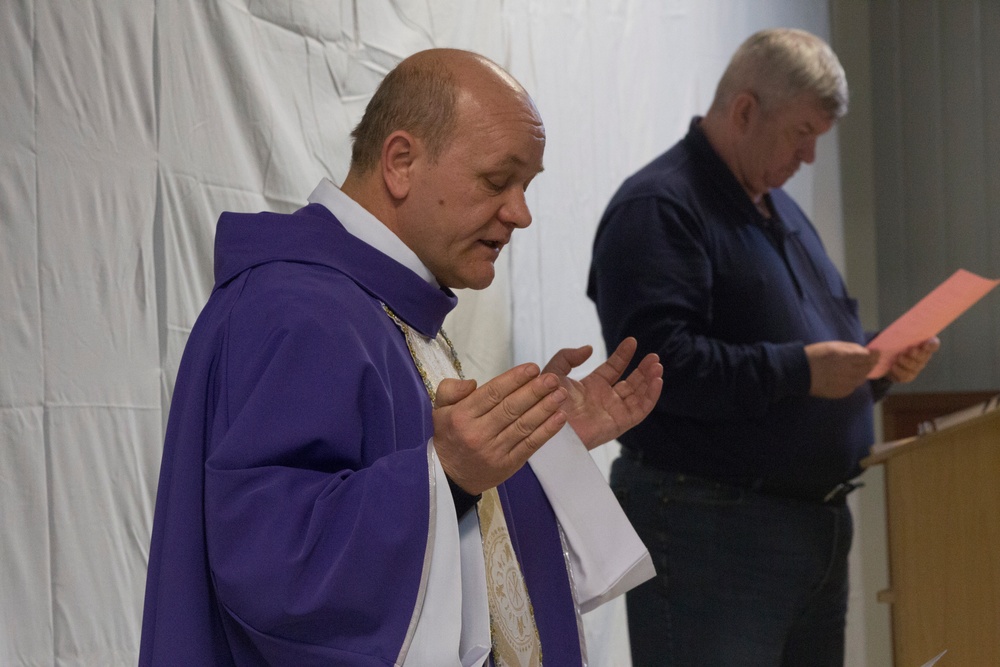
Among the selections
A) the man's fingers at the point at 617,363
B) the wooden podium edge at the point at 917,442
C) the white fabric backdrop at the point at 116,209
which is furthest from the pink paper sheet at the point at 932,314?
the white fabric backdrop at the point at 116,209

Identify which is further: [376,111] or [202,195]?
[202,195]

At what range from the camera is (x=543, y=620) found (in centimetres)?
173

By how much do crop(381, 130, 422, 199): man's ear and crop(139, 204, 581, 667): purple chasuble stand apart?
98mm

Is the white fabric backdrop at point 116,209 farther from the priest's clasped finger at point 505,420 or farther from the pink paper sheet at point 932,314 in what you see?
the pink paper sheet at point 932,314

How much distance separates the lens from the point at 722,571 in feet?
8.75

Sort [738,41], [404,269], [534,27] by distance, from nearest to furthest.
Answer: [404,269] < [534,27] < [738,41]

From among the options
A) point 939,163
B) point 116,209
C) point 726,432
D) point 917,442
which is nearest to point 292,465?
point 116,209

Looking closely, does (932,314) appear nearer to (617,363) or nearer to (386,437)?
(617,363)

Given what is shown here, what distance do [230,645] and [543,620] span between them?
504 millimetres

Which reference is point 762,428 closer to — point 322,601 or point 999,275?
point 322,601

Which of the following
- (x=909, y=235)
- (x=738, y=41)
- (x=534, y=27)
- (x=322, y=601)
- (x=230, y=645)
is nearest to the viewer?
(x=322, y=601)

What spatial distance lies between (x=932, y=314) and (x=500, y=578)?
1.58 metres

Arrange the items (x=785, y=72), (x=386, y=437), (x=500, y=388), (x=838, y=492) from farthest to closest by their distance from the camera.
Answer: (x=785, y=72) < (x=838, y=492) < (x=386, y=437) < (x=500, y=388)

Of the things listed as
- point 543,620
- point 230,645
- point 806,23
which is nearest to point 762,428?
point 543,620
